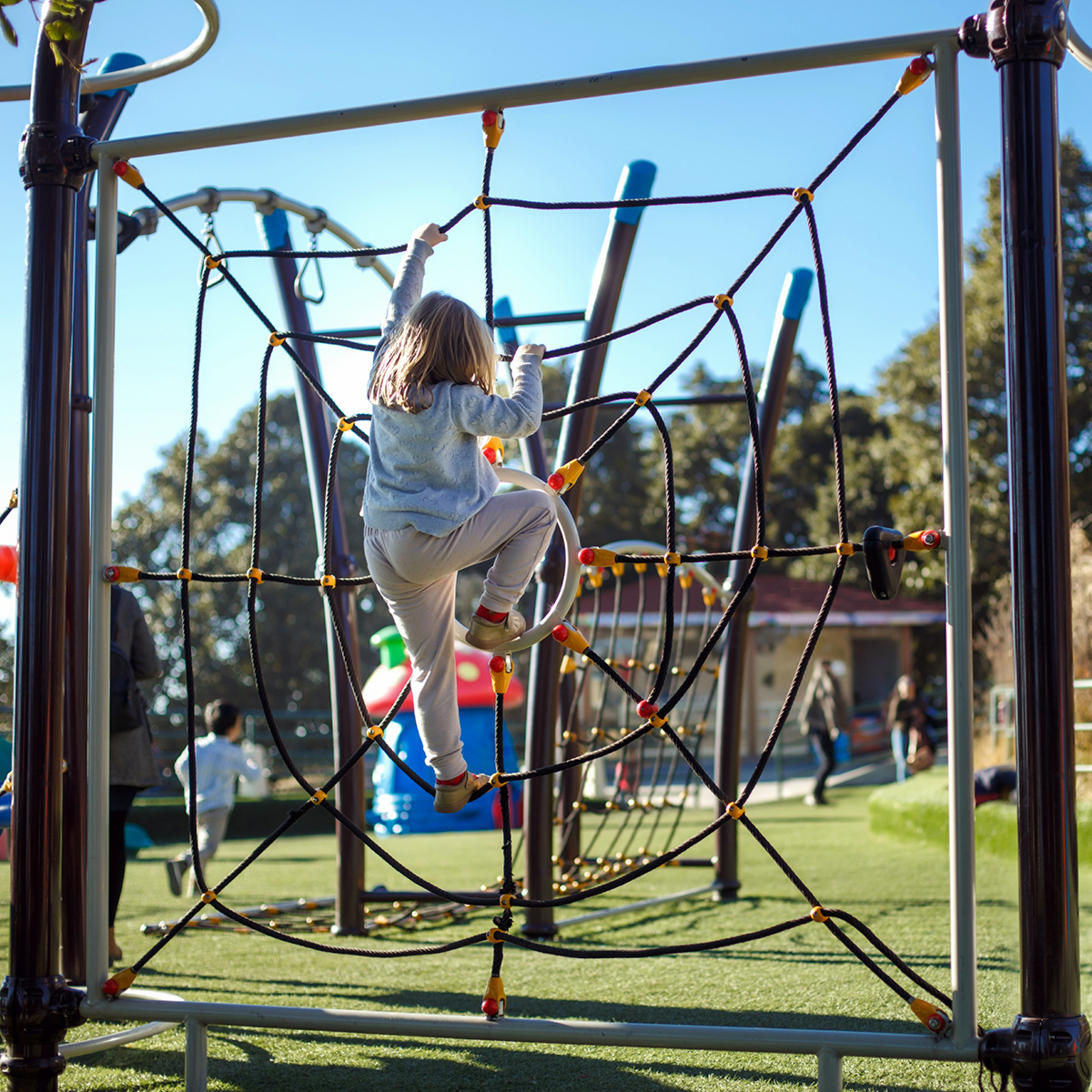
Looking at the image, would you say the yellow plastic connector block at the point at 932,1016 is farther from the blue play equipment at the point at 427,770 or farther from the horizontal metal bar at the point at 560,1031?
the blue play equipment at the point at 427,770

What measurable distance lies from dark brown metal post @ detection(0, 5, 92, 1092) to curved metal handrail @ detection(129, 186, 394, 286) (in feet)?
4.76

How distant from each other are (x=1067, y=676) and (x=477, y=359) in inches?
49.5

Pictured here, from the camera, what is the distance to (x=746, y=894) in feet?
17.8

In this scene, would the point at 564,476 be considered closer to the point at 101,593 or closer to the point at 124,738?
the point at 101,593

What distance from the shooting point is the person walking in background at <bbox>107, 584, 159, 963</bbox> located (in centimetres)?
397

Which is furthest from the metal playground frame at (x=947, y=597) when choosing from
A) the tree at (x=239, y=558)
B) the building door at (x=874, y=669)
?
the building door at (x=874, y=669)

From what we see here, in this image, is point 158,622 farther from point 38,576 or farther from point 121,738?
point 38,576

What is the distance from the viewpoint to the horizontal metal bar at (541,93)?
2.28 metres

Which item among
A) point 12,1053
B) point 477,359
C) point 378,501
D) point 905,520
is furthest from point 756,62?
point 905,520

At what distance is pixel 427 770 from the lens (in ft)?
27.9

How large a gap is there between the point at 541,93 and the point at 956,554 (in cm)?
130

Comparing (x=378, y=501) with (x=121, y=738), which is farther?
(x=121, y=738)

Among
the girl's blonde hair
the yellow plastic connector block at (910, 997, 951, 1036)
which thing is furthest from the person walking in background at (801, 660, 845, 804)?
the girl's blonde hair

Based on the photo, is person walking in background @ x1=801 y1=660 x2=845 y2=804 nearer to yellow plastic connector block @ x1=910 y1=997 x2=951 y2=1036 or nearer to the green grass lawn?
the green grass lawn
